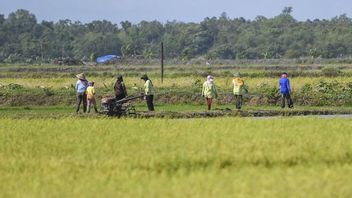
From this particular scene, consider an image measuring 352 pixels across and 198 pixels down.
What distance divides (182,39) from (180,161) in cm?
14052

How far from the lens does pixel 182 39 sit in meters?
153

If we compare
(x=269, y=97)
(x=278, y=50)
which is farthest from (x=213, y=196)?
(x=278, y=50)

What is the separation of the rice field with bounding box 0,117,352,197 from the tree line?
9419 cm

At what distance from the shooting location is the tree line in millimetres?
130375

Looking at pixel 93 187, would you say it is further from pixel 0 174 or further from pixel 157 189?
pixel 0 174

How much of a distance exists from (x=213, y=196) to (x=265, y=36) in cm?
13636

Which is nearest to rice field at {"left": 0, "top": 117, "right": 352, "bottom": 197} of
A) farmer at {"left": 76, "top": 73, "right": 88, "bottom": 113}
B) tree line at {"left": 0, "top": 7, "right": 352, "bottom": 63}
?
farmer at {"left": 76, "top": 73, "right": 88, "bottom": 113}

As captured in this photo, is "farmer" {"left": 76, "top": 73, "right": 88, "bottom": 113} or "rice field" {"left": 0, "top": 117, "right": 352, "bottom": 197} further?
"farmer" {"left": 76, "top": 73, "right": 88, "bottom": 113}

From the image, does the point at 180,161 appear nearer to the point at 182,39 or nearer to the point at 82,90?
the point at 82,90

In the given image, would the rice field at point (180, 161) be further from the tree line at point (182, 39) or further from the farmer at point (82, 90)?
the tree line at point (182, 39)

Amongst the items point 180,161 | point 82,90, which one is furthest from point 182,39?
point 180,161

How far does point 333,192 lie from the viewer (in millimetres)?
10609

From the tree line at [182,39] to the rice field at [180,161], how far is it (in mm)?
94191

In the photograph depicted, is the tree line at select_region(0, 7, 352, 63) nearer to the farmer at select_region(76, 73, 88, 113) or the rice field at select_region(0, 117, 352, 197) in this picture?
the farmer at select_region(76, 73, 88, 113)
